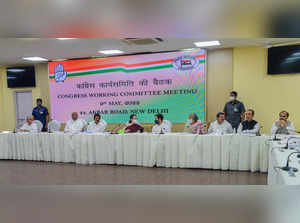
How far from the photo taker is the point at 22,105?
7.12 meters

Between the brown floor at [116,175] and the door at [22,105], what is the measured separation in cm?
369

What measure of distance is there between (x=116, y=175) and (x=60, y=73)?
4309mm

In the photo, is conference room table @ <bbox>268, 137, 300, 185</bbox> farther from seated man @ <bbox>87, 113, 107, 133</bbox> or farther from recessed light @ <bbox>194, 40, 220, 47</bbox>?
seated man @ <bbox>87, 113, 107, 133</bbox>

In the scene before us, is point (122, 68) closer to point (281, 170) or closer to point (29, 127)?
point (29, 127)

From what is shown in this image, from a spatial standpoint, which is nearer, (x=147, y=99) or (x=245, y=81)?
(x=245, y=81)

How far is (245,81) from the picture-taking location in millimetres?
4824

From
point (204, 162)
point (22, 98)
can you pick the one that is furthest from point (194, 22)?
point (22, 98)

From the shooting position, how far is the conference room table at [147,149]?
3.21 metres

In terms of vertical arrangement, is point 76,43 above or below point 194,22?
above

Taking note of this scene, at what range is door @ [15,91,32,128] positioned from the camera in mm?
7043

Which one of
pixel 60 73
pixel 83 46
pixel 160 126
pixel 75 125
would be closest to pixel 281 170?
pixel 160 126

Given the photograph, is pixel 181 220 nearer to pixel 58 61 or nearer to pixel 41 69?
pixel 58 61

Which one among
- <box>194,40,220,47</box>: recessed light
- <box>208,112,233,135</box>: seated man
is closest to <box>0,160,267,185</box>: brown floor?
<box>208,112,233,135</box>: seated man

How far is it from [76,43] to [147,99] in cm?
215
